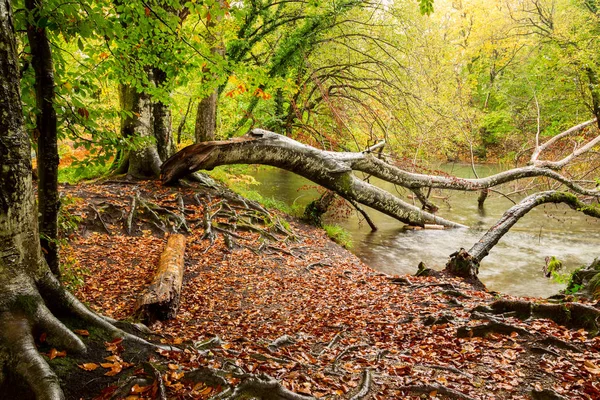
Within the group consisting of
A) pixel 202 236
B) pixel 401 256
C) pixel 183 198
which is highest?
pixel 183 198

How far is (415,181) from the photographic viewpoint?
9.48 metres

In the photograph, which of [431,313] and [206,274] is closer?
[431,313]

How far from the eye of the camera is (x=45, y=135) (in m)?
3.60

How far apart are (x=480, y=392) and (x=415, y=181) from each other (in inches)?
270

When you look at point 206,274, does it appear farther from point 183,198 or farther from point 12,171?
point 12,171

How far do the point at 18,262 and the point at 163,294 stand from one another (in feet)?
9.19

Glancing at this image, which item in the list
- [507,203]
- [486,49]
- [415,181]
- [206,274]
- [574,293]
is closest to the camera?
[574,293]

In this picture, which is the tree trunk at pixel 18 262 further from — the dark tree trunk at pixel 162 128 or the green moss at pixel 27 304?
the dark tree trunk at pixel 162 128

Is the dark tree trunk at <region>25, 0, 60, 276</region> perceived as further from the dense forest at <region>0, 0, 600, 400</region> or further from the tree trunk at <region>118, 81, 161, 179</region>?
the tree trunk at <region>118, 81, 161, 179</region>

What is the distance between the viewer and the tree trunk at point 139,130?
955 centimetres

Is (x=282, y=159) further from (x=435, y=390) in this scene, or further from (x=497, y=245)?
(x=497, y=245)

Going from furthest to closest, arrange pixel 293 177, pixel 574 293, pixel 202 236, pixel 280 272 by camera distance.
Answer: 1. pixel 293 177
2. pixel 202 236
3. pixel 280 272
4. pixel 574 293

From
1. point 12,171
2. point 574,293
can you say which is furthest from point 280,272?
point 12,171

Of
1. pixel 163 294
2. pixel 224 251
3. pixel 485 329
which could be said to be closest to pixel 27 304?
pixel 163 294
